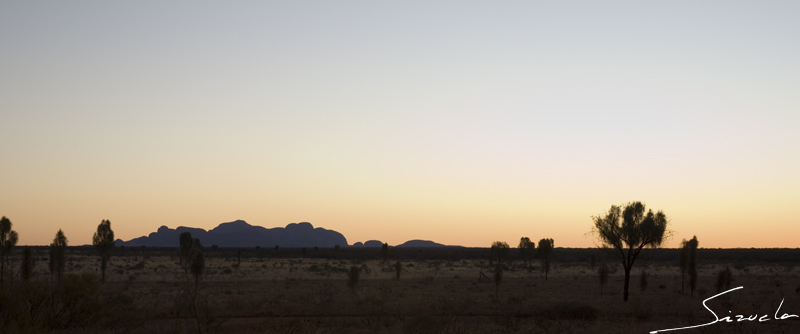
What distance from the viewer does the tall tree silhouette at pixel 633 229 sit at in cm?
3108

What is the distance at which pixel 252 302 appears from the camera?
94.8 ft

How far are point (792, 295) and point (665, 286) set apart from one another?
439 inches

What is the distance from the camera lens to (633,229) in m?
31.3

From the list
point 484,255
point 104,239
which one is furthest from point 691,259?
point 484,255

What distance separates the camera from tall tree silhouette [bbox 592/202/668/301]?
31.1 m

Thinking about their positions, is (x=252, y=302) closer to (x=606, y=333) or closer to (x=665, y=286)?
(x=606, y=333)

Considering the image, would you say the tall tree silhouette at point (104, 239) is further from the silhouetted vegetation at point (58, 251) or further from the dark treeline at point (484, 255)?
the dark treeline at point (484, 255)

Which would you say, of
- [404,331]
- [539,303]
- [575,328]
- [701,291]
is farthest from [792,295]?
[404,331]

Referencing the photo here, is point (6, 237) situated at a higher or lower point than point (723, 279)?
higher

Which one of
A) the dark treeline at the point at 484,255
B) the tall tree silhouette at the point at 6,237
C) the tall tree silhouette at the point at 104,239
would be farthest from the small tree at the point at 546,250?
the tall tree silhouette at the point at 6,237

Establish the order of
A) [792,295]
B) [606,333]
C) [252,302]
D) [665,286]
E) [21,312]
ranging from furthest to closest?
[665,286]
[792,295]
[252,302]
[606,333]
[21,312]

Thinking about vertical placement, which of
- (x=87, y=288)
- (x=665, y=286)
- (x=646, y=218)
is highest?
(x=646, y=218)

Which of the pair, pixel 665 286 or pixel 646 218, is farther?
pixel 665 286

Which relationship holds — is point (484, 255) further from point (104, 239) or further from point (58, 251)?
point (58, 251)
